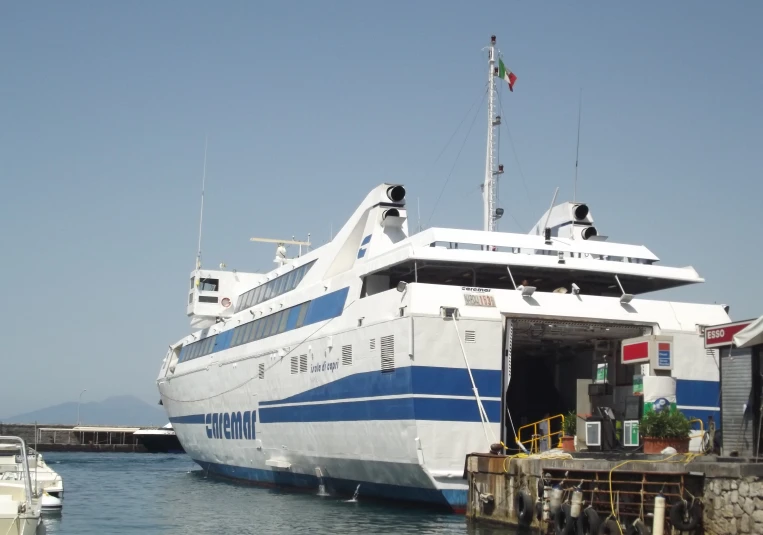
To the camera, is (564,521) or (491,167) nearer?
(564,521)

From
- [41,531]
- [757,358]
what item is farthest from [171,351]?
[757,358]

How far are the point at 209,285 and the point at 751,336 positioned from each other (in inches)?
993

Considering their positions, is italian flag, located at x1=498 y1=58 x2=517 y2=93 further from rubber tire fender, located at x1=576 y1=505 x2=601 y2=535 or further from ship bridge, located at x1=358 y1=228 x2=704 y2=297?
rubber tire fender, located at x1=576 y1=505 x2=601 y2=535

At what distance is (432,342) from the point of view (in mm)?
19625

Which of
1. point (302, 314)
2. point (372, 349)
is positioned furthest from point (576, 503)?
point (302, 314)

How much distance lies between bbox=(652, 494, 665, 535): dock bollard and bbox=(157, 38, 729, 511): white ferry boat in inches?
225

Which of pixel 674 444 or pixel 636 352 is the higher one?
pixel 636 352

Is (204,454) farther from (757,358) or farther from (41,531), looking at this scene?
(757,358)

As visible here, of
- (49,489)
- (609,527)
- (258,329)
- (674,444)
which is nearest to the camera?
(609,527)

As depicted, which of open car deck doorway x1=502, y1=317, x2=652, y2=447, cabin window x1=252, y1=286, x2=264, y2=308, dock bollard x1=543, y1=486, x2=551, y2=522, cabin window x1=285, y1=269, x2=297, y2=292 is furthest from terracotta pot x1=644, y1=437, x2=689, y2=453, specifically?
cabin window x1=252, y1=286, x2=264, y2=308

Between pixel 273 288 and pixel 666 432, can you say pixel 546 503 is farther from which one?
pixel 273 288

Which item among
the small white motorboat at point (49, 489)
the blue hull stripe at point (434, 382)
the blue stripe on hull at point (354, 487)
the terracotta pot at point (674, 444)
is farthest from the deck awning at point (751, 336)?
the small white motorboat at point (49, 489)

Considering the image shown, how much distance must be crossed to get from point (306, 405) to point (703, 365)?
9376 millimetres

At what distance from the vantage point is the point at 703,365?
21297 mm
